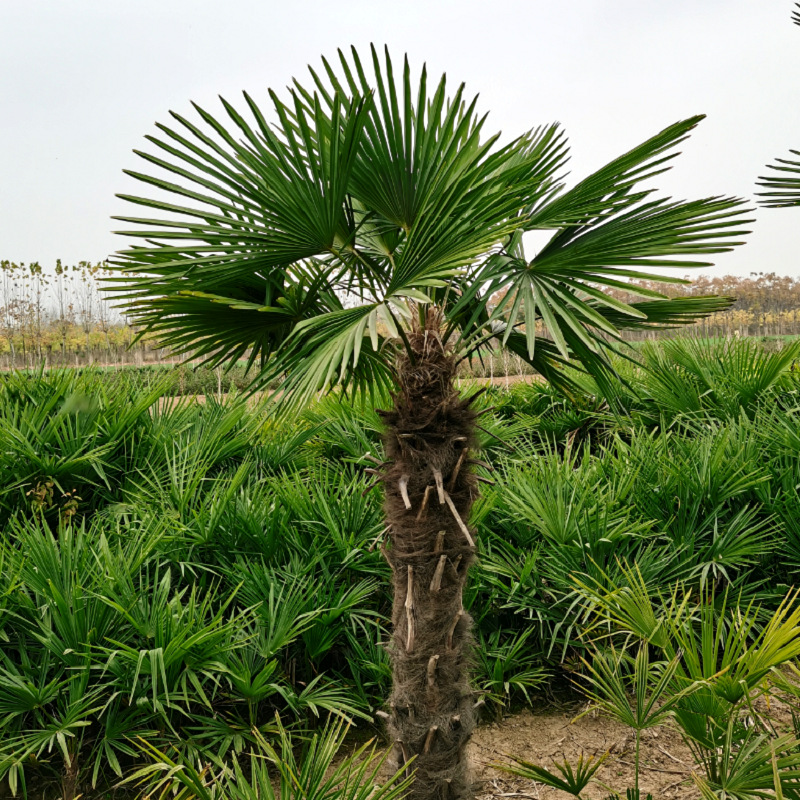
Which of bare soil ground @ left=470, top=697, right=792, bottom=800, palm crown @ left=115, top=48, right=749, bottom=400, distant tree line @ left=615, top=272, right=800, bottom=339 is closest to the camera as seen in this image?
palm crown @ left=115, top=48, right=749, bottom=400

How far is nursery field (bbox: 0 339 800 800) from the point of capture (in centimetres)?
239

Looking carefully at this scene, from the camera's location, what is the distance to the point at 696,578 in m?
3.43

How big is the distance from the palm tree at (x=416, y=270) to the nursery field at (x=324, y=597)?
358mm

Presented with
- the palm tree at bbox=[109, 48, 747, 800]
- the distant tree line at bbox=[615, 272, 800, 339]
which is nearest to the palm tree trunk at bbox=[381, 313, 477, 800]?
the palm tree at bbox=[109, 48, 747, 800]

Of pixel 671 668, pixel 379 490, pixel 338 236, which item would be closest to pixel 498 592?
pixel 379 490

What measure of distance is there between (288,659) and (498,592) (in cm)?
114

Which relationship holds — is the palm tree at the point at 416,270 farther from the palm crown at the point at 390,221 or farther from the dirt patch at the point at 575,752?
the dirt patch at the point at 575,752

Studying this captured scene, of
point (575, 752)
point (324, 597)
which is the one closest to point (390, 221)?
point (324, 597)

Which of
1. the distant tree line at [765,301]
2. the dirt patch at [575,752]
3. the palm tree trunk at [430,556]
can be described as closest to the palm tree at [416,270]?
the palm tree trunk at [430,556]

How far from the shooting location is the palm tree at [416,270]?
1.92 metres

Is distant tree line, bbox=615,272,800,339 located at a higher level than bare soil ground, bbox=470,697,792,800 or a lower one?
higher

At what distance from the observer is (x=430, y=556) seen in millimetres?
2150

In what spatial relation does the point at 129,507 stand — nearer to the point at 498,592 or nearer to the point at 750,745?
the point at 498,592

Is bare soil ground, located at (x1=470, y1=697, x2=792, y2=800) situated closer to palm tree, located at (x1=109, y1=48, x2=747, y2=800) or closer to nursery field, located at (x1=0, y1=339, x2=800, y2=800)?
nursery field, located at (x1=0, y1=339, x2=800, y2=800)
